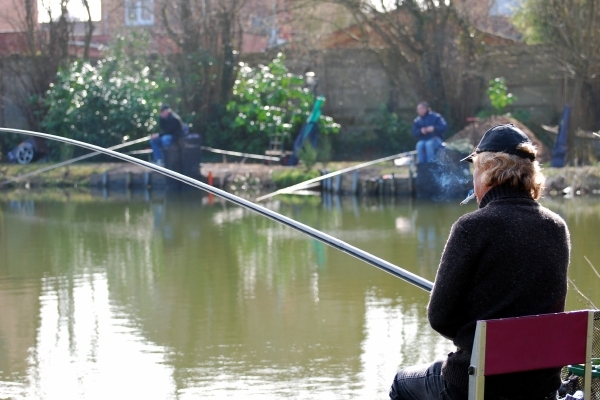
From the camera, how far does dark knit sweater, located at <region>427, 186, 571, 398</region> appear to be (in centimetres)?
322

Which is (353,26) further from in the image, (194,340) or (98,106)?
(194,340)

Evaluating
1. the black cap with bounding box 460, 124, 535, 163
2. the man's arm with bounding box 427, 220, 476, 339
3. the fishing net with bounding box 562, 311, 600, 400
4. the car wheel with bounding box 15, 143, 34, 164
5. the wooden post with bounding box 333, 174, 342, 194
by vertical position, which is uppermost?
the black cap with bounding box 460, 124, 535, 163

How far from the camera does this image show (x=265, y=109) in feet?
80.5

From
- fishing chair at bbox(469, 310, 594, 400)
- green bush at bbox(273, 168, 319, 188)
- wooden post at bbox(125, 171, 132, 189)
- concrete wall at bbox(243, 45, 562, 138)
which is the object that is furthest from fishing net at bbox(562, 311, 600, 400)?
concrete wall at bbox(243, 45, 562, 138)

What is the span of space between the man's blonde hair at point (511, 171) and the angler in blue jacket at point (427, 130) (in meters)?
15.6

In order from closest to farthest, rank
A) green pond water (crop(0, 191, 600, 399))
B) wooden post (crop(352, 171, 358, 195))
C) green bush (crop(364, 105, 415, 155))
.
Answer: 1. green pond water (crop(0, 191, 600, 399))
2. wooden post (crop(352, 171, 358, 195))
3. green bush (crop(364, 105, 415, 155))

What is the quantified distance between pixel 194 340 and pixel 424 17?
18453 millimetres

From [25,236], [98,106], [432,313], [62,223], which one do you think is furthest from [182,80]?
[432,313]

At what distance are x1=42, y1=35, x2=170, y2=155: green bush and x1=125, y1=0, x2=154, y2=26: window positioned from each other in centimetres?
215

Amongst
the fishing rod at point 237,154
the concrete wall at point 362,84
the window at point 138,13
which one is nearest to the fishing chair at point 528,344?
the fishing rod at point 237,154

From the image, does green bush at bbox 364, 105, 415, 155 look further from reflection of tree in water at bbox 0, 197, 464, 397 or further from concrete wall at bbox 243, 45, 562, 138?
reflection of tree in water at bbox 0, 197, 464, 397

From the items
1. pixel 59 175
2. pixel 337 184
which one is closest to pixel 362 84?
pixel 337 184

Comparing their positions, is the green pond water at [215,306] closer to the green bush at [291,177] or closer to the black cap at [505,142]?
the black cap at [505,142]

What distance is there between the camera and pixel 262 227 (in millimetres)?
15078
